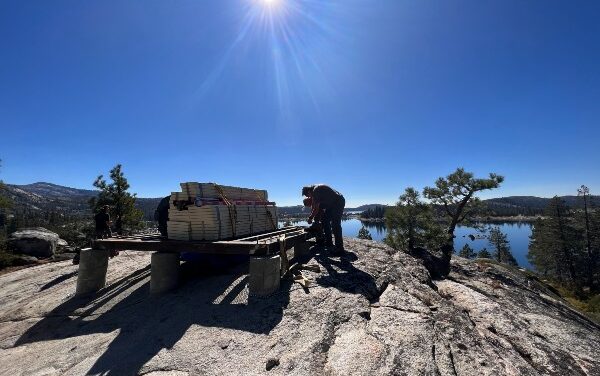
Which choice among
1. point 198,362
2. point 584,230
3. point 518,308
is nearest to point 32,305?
point 198,362

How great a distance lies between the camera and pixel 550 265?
201ft

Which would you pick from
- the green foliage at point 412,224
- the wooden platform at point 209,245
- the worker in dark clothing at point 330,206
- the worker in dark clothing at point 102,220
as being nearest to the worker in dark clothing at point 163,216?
the wooden platform at point 209,245

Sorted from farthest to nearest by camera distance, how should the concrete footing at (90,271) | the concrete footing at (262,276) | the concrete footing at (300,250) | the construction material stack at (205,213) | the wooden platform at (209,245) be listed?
the concrete footing at (300,250), the concrete footing at (90,271), the construction material stack at (205,213), the wooden platform at (209,245), the concrete footing at (262,276)

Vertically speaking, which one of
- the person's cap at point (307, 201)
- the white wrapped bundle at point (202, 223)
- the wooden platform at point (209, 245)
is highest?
the person's cap at point (307, 201)

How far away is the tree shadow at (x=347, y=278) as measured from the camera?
7.27 m

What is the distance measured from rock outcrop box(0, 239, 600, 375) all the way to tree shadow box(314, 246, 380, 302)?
0.11 ft

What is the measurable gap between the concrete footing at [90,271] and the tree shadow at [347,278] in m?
6.53

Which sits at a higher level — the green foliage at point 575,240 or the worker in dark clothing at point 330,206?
the worker in dark clothing at point 330,206

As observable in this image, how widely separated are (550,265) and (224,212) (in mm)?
75387

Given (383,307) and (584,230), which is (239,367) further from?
(584,230)

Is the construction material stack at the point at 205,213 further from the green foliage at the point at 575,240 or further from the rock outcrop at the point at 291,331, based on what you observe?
the green foliage at the point at 575,240

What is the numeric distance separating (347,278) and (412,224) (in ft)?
108

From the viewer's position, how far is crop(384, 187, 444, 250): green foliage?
113 feet

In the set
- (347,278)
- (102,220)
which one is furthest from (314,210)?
(102,220)
